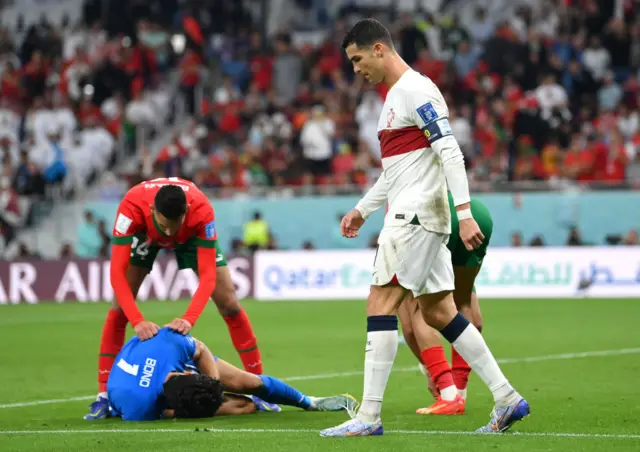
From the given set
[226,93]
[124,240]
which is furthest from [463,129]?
[124,240]

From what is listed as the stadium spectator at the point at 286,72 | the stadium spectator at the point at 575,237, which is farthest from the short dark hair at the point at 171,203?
the stadium spectator at the point at 286,72

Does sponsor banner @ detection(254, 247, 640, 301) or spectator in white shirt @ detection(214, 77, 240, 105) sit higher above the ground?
spectator in white shirt @ detection(214, 77, 240, 105)

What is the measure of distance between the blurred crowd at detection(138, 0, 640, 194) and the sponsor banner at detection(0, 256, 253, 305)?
1.92m

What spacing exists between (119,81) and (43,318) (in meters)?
9.97

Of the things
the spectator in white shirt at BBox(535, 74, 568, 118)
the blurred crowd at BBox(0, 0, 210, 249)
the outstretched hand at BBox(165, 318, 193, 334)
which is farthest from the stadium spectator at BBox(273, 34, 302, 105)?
the outstretched hand at BBox(165, 318, 193, 334)

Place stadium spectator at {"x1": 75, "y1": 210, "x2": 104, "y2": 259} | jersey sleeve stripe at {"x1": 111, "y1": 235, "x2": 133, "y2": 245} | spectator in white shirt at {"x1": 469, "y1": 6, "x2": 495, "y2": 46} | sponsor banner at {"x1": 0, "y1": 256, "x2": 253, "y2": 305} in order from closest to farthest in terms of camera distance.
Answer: jersey sleeve stripe at {"x1": 111, "y1": 235, "x2": 133, "y2": 245} → sponsor banner at {"x1": 0, "y1": 256, "x2": 253, "y2": 305} → stadium spectator at {"x1": 75, "y1": 210, "x2": 104, "y2": 259} → spectator in white shirt at {"x1": 469, "y1": 6, "x2": 495, "y2": 46}

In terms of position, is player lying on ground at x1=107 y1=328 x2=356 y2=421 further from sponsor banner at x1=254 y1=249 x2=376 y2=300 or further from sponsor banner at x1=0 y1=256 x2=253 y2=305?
sponsor banner at x1=0 y1=256 x2=253 y2=305

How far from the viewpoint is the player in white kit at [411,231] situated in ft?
23.8

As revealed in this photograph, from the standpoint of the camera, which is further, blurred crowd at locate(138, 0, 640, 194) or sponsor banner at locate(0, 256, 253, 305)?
sponsor banner at locate(0, 256, 253, 305)

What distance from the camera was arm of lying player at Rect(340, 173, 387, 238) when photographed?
788 centimetres

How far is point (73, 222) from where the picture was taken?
24.2 metres

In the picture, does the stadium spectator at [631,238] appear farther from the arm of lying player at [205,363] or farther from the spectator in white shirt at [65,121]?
the arm of lying player at [205,363]

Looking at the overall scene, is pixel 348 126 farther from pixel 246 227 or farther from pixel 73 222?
pixel 73 222

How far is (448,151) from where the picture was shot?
7152 mm
